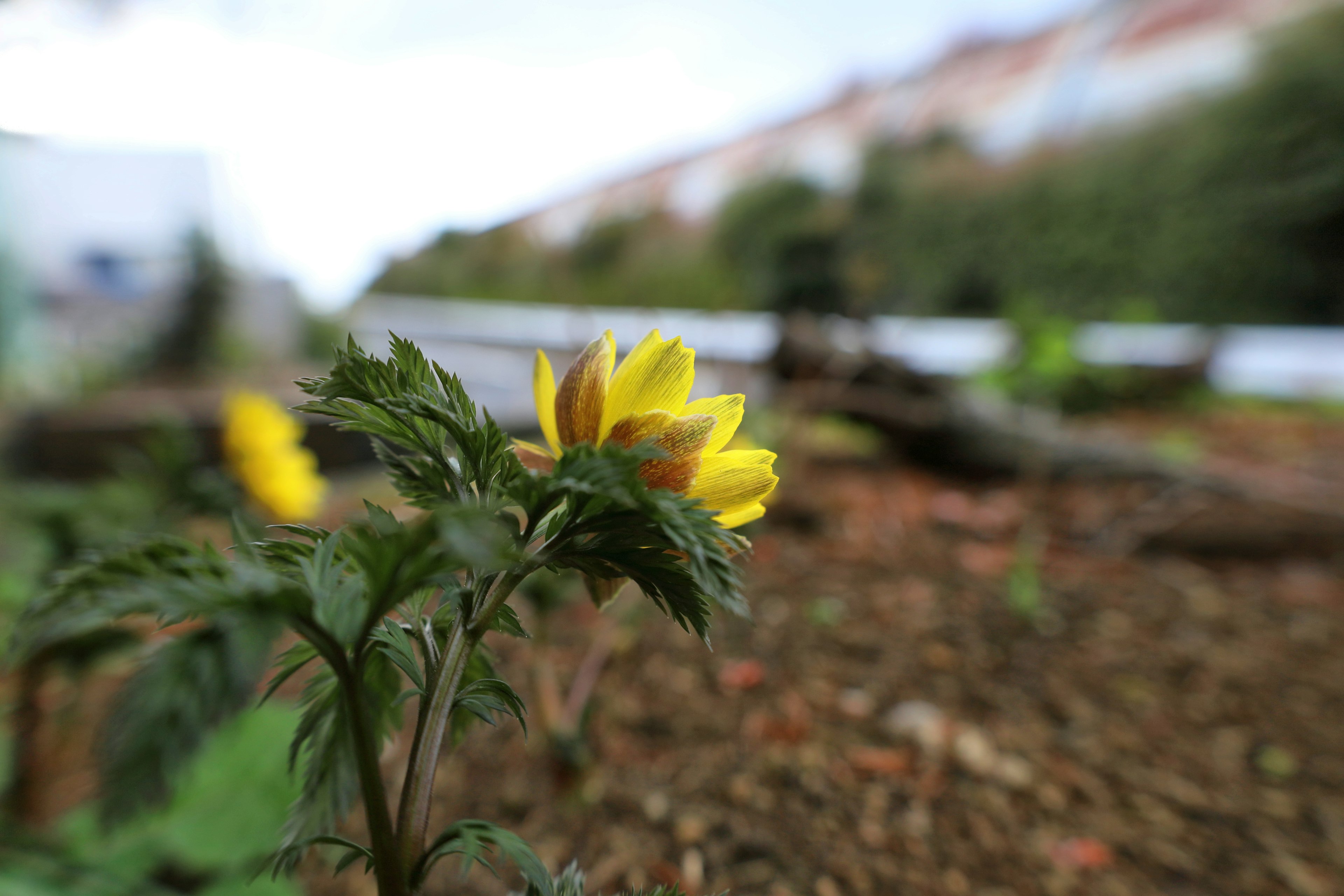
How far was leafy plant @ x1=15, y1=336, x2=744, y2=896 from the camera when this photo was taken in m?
0.20

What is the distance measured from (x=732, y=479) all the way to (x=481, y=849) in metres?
0.19

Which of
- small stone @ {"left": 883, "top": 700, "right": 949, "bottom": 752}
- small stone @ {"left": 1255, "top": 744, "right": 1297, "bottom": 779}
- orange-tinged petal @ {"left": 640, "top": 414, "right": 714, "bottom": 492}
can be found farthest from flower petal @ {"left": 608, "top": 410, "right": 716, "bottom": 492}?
small stone @ {"left": 1255, "top": 744, "right": 1297, "bottom": 779}

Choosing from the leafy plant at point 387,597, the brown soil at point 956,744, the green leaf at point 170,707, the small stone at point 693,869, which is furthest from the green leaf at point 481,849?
the small stone at point 693,869

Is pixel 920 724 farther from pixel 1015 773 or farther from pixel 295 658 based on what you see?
pixel 295 658

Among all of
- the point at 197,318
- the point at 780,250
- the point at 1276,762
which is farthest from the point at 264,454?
the point at 197,318

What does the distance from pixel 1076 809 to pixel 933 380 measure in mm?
1988

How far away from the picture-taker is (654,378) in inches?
12.0

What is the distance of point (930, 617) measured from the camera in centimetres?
143

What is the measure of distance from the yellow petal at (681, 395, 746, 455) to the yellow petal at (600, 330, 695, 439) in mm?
11

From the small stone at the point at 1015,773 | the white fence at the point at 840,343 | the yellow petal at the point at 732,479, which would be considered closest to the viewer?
the yellow petal at the point at 732,479

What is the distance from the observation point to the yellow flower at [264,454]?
1019 mm

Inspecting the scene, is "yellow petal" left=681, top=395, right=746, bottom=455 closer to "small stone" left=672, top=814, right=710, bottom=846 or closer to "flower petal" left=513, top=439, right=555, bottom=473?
"flower petal" left=513, top=439, right=555, bottom=473

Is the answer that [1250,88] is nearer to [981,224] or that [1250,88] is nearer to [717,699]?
[981,224]

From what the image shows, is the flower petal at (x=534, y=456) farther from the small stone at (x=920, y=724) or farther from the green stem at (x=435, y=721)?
the small stone at (x=920, y=724)
